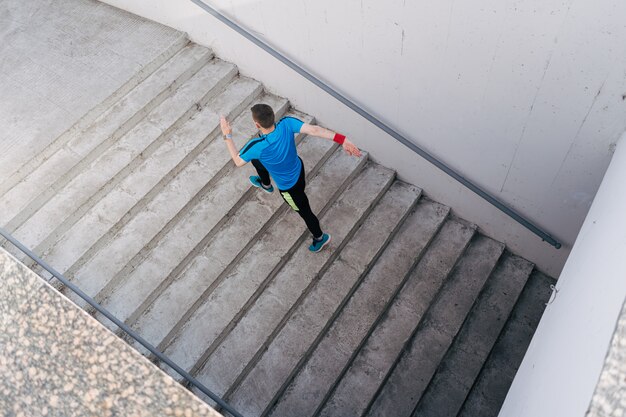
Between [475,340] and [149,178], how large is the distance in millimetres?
3512

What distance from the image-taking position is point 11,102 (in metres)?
5.23

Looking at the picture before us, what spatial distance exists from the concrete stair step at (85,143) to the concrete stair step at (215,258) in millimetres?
1331

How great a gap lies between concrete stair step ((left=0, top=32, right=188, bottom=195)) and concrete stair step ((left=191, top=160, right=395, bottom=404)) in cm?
222

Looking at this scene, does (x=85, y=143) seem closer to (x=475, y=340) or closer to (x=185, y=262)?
(x=185, y=262)

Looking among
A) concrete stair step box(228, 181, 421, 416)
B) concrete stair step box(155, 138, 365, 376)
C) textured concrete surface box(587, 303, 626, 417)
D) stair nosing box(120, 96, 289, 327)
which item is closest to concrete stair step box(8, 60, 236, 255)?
stair nosing box(120, 96, 289, 327)

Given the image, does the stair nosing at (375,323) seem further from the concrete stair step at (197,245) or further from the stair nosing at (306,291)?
the concrete stair step at (197,245)

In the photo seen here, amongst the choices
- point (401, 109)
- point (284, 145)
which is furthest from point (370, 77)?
point (284, 145)

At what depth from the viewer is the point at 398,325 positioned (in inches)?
187

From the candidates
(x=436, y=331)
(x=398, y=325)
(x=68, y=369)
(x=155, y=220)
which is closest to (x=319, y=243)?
(x=398, y=325)

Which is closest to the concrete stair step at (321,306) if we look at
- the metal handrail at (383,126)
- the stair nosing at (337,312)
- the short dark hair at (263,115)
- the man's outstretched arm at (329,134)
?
the stair nosing at (337,312)

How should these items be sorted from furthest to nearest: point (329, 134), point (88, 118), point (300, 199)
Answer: point (88, 118), point (300, 199), point (329, 134)

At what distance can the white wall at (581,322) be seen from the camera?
5.78 feet

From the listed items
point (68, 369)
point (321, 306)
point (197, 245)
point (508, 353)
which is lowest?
point (508, 353)

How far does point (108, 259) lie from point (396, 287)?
106 inches
